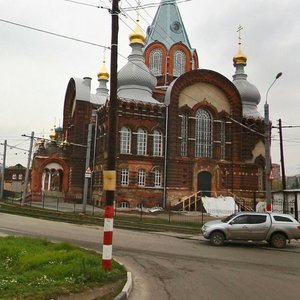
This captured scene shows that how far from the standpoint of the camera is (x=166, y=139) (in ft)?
125

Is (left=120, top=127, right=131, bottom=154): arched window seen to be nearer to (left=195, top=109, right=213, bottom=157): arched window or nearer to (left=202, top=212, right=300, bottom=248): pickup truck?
(left=195, top=109, right=213, bottom=157): arched window

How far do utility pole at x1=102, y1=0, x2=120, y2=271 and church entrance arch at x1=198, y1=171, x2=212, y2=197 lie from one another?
1138 inches

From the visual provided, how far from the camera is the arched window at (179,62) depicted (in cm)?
4916

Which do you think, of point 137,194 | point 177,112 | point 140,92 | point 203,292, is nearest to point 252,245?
point 203,292

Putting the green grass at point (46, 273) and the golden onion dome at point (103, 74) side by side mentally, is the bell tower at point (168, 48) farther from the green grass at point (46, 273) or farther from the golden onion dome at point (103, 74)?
the green grass at point (46, 273)

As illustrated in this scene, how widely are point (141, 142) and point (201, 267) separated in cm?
2681

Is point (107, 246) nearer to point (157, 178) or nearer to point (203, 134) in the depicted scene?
point (157, 178)

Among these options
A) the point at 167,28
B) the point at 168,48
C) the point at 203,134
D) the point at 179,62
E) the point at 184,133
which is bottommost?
the point at 184,133

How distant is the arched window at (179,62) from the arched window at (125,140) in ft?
47.1

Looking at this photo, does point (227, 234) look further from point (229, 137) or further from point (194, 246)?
A: point (229, 137)

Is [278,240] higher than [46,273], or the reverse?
[278,240]

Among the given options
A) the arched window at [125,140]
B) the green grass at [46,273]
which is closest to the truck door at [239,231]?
the green grass at [46,273]

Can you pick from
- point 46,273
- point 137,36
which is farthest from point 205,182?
point 46,273

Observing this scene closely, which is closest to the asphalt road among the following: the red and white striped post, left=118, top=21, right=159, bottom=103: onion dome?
the red and white striped post
